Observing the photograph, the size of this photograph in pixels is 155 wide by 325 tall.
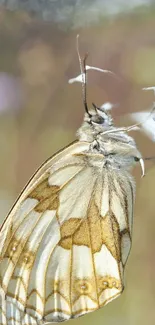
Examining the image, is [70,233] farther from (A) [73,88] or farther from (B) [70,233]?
(A) [73,88]

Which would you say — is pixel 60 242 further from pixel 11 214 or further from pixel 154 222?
pixel 154 222

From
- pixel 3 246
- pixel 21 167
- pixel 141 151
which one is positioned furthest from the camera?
pixel 21 167

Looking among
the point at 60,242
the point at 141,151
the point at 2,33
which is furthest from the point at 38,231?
the point at 2,33

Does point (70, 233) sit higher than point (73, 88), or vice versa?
point (73, 88)

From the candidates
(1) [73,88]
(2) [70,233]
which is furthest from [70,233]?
(1) [73,88]

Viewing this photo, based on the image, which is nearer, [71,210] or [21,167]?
[71,210]

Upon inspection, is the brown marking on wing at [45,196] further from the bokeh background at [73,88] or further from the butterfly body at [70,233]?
the bokeh background at [73,88]

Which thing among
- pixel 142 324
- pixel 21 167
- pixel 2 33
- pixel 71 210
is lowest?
pixel 142 324
